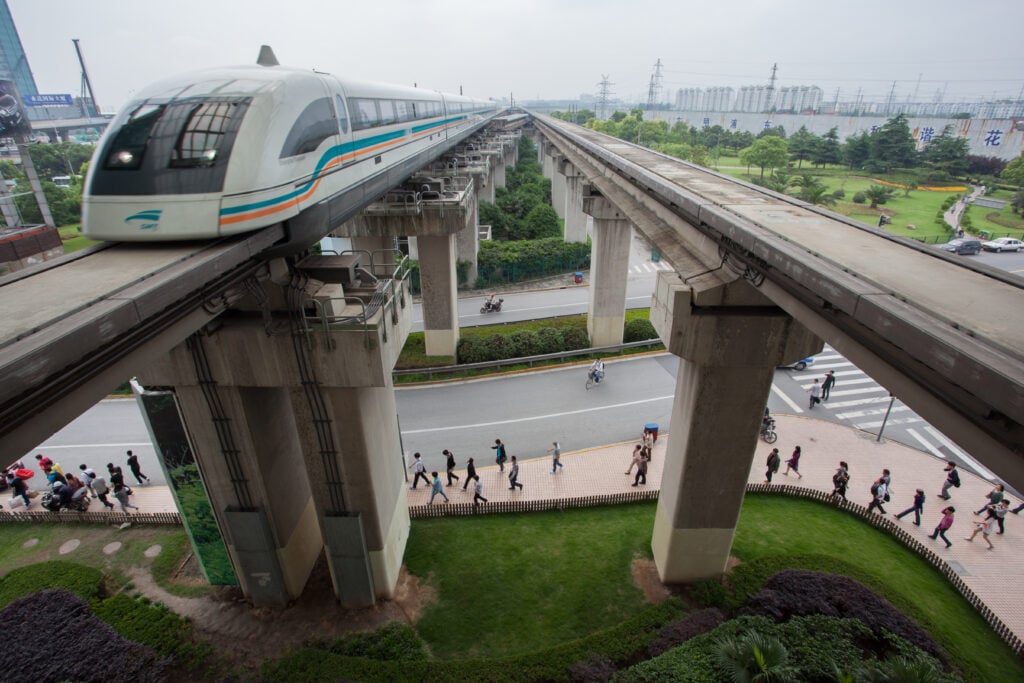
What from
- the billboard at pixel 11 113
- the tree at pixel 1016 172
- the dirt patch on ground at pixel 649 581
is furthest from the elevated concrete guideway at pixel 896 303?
the tree at pixel 1016 172

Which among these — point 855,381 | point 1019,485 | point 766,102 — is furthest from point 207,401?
point 766,102

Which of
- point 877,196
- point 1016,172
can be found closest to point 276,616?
point 877,196

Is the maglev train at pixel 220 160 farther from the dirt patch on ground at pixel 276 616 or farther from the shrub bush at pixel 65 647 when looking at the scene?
the shrub bush at pixel 65 647

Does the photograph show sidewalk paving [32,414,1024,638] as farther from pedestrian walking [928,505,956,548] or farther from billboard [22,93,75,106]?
billboard [22,93,75,106]

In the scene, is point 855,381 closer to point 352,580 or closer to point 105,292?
point 352,580

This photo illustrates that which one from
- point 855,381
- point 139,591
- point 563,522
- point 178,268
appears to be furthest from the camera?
point 855,381

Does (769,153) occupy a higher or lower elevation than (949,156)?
higher

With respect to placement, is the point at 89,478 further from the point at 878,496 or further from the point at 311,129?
the point at 878,496

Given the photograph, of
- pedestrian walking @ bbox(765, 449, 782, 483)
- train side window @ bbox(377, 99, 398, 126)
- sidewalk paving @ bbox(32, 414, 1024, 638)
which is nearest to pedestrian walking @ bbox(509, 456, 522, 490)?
sidewalk paving @ bbox(32, 414, 1024, 638)
